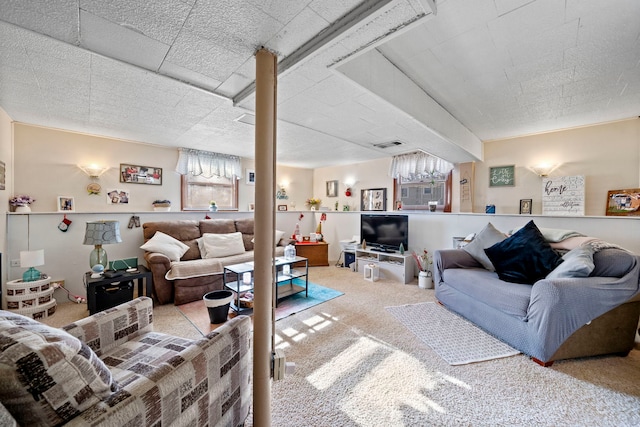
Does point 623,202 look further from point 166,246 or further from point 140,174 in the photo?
point 140,174

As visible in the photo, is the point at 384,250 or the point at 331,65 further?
the point at 384,250

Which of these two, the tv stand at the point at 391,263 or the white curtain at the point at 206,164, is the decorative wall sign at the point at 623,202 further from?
the white curtain at the point at 206,164

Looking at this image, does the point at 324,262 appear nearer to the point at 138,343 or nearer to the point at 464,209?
the point at 464,209

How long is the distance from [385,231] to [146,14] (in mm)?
4073

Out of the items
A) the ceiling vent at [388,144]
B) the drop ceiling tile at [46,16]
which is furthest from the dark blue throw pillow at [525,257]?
the drop ceiling tile at [46,16]

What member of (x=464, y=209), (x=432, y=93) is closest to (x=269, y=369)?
(x=432, y=93)

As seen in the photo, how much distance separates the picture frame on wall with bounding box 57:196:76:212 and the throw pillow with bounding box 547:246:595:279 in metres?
5.63

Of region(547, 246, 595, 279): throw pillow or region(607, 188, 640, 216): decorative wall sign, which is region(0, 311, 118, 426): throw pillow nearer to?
region(547, 246, 595, 279): throw pillow

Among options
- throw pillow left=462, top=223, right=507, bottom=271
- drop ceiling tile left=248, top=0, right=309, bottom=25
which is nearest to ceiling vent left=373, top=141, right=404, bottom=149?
throw pillow left=462, top=223, right=507, bottom=271

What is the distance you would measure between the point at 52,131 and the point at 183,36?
330 centimetres

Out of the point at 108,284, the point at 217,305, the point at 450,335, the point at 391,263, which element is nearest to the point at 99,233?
the point at 108,284

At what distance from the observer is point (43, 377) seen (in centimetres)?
68

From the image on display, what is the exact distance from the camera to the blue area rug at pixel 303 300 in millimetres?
2854

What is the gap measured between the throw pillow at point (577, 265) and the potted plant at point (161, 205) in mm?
5036
